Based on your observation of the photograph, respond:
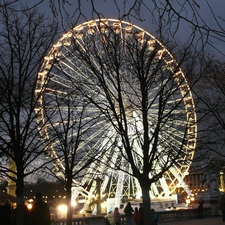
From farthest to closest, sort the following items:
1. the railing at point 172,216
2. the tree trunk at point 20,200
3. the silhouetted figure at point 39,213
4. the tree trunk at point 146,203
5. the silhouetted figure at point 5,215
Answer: the railing at point 172,216
the tree trunk at point 146,203
the tree trunk at point 20,200
the silhouetted figure at point 5,215
the silhouetted figure at point 39,213

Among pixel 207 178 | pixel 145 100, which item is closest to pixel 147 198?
pixel 145 100

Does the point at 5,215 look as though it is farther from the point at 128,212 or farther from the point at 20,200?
the point at 128,212

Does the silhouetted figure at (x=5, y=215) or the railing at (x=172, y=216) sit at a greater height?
the railing at (x=172, y=216)

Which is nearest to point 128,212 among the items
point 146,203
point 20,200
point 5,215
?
point 146,203

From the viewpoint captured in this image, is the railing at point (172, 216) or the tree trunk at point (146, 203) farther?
the railing at point (172, 216)

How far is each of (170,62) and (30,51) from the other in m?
9.08

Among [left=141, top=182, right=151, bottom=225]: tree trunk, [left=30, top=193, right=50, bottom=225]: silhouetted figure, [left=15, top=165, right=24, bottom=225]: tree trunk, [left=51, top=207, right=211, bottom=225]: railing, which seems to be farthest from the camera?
[left=51, top=207, right=211, bottom=225]: railing

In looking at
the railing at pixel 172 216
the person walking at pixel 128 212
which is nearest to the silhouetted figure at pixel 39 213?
the person walking at pixel 128 212

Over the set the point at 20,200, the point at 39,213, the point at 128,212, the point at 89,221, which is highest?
the point at 128,212

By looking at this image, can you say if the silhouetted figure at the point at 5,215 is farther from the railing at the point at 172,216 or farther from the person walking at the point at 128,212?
the railing at the point at 172,216

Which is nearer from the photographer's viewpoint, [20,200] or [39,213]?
[39,213]

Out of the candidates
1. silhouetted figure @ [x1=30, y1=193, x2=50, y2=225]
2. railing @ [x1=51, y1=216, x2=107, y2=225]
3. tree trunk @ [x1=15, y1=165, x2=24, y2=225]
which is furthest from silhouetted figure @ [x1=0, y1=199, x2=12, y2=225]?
railing @ [x1=51, y1=216, x2=107, y2=225]

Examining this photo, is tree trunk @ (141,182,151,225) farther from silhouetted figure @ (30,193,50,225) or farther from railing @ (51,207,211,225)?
railing @ (51,207,211,225)

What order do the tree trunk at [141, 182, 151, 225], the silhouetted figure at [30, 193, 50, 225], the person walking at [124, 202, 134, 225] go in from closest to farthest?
the silhouetted figure at [30, 193, 50, 225] → the tree trunk at [141, 182, 151, 225] → the person walking at [124, 202, 134, 225]
